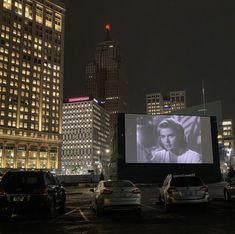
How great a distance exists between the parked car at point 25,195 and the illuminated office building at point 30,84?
132442 millimetres

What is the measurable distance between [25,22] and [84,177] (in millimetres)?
103663

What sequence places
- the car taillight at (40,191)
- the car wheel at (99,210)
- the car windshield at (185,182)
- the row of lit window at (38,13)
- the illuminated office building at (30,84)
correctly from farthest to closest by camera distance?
the row of lit window at (38,13)
the illuminated office building at (30,84)
the car windshield at (185,182)
the car wheel at (99,210)
the car taillight at (40,191)

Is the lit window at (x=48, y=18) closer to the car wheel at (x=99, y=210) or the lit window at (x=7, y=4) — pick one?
the lit window at (x=7, y=4)

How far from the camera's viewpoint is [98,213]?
15188mm

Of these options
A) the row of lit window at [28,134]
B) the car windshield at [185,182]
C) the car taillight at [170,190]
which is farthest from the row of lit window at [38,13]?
the car taillight at [170,190]

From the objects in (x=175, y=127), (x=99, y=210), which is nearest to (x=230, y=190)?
(x=99, y=210)

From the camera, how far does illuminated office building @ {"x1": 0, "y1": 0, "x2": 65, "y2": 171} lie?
146 m

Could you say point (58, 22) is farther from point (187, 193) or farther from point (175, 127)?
point (187, 193)

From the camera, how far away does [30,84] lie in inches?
6186

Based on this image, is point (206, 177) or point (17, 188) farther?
point (206, 177)

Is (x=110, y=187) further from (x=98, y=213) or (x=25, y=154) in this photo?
(x=25, y=154)

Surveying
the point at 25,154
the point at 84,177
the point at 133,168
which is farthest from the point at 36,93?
the point at 133,168

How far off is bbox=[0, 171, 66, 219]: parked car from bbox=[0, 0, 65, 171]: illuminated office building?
132442mm

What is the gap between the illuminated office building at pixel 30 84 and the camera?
146 meters
